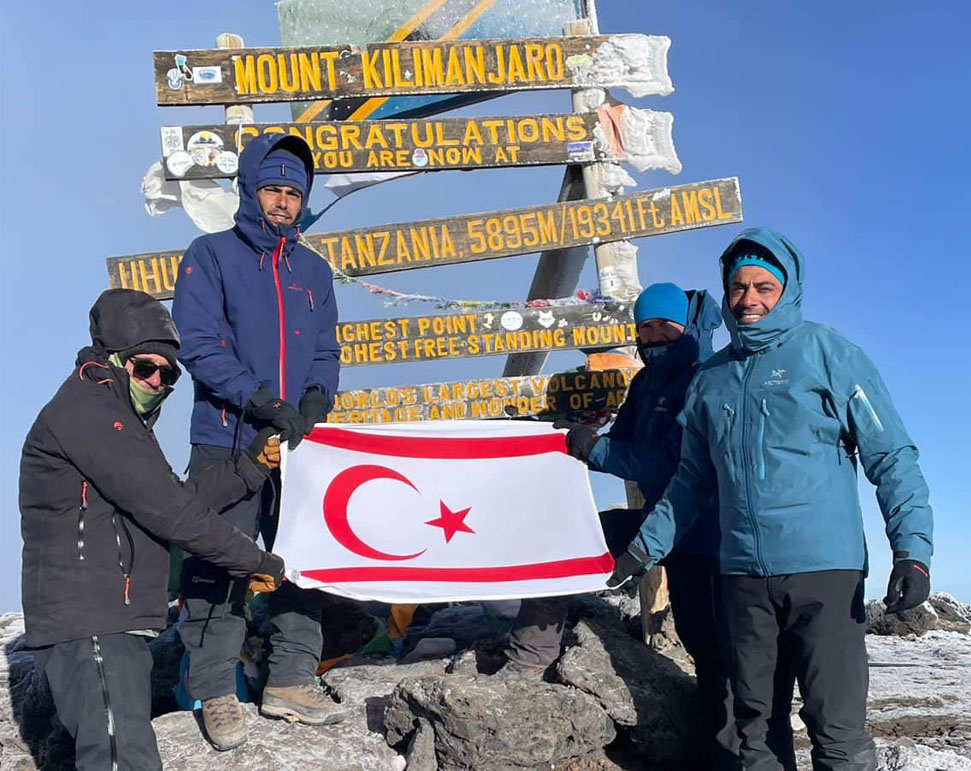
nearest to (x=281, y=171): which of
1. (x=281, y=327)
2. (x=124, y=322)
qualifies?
(x=281, y=327)

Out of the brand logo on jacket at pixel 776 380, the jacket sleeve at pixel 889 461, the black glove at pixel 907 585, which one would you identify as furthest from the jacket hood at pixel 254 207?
the black glove at pixel 907 585

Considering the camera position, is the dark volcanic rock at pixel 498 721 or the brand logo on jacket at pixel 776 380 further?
the dark volcanic rock at pixel 498 721

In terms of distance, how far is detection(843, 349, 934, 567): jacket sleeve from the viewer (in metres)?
3.24

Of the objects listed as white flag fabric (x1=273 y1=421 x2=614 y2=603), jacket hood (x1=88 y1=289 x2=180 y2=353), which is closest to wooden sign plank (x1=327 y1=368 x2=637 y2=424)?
white flag fabric (x1=273 y1=421 x2=614 y2=603)

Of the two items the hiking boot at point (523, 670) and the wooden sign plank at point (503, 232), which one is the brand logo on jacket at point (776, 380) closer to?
the hiking boot at point (523, 670)

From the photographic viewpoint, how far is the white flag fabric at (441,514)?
443 centimetres

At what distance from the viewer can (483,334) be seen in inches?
261

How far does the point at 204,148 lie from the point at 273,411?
342 cm

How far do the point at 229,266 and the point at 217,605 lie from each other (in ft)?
5.58

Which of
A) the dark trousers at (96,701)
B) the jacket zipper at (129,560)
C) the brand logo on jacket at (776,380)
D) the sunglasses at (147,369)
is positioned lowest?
the dark trousers at (96,701)

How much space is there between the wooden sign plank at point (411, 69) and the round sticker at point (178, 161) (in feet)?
1.42

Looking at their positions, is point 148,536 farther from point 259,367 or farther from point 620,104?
point 620,104

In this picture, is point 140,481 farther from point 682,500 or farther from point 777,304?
point 777,304

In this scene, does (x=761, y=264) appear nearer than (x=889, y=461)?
No
